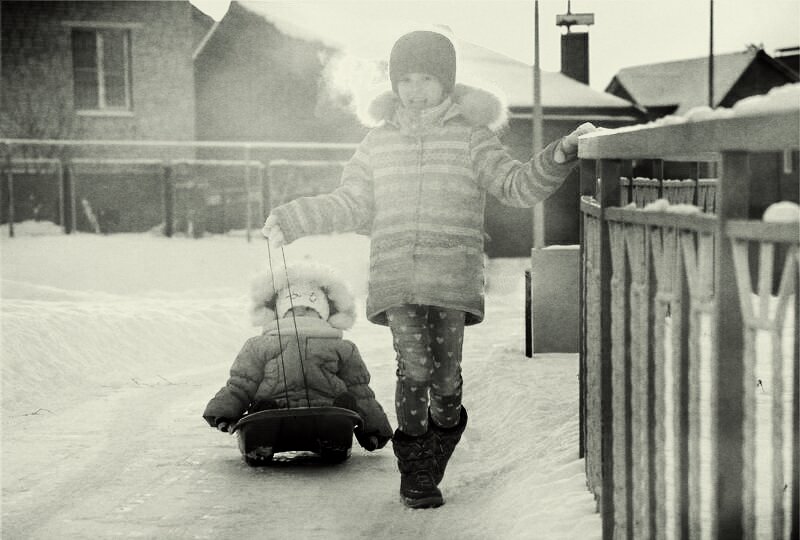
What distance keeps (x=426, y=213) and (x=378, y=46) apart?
17740mm

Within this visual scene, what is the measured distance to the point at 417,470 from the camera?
4645 millimetres

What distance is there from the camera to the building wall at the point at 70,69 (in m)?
20.6

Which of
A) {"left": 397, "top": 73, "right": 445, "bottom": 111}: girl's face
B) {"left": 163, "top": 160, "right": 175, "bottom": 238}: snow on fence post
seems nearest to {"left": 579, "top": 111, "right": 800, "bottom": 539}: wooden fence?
{"left": 397, "top": 73, "right": 445, "bottom": 111}: girl's face

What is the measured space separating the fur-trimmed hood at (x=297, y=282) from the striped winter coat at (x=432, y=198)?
1.15m

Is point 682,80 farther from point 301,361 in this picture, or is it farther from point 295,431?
point 295,431

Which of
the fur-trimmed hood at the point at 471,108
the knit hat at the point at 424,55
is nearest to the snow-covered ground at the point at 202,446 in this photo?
the fur-trimmed hood at the point at 471,108

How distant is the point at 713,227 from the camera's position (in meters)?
2.53

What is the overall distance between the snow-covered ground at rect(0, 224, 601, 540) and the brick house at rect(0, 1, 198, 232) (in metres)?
8.48

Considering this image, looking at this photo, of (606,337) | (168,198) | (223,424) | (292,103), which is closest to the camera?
(606,337)

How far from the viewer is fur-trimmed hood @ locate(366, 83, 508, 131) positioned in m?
4.61

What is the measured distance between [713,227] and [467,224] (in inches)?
83.2

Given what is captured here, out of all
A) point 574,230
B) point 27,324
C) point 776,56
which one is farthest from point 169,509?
point 776,56

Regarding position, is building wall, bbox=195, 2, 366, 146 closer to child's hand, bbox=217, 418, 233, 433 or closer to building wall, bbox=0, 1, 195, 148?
building wall, bbox=0, 1, 195, 148

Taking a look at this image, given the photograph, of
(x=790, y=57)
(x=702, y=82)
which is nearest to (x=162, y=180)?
(x=702, y=82)
